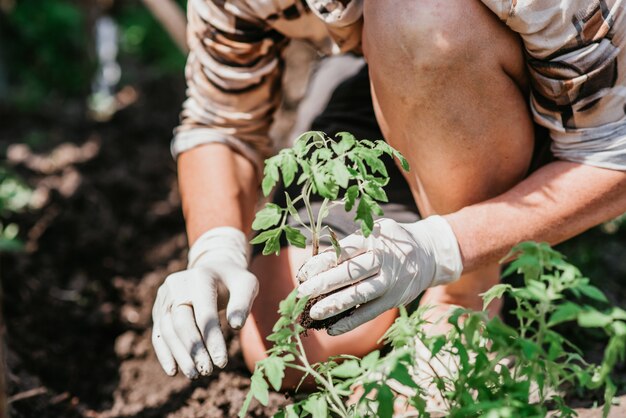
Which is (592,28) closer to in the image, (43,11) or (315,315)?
(315,315)

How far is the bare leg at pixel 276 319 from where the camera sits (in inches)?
73.2

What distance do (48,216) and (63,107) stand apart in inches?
57.6

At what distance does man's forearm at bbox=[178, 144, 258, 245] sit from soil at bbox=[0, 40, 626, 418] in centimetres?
39

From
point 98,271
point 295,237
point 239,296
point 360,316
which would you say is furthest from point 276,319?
point 98,271

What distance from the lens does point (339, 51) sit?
74.6 inches

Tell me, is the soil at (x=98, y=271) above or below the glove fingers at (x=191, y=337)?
below

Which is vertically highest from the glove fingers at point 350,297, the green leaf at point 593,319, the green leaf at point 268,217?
the green leaf at point 268,217

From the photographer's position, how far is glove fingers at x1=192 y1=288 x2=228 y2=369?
151 centimetres

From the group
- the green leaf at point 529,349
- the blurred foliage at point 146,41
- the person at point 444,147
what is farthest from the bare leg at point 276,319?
the blurred foliage at point 146,41

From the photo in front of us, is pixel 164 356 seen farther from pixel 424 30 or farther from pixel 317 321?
pixel 424 30

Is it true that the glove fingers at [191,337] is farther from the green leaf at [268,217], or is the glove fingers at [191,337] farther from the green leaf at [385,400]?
the green leaf at [385,400]

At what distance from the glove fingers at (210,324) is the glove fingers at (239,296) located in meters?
0.03

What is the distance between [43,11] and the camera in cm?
458

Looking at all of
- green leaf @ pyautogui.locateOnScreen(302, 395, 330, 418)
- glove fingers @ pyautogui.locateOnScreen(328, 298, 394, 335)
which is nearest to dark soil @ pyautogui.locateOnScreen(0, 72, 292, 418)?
glove fingers @ pyautogui.locateOnScreen(328, 298, 394, 335)
